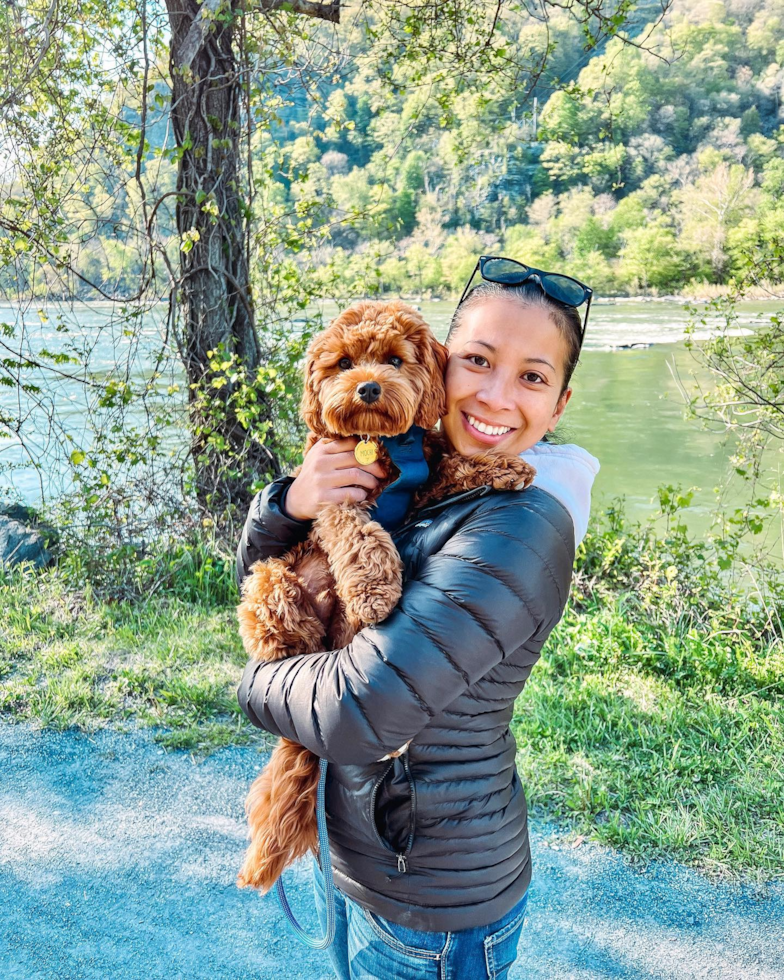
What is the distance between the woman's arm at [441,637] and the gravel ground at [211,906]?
6.59 feet

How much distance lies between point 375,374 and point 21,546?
19.7ft

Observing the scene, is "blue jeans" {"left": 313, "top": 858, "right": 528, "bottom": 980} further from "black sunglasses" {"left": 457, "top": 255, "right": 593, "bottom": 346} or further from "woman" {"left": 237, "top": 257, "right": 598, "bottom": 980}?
"black sunglasses" {"left": 457, "top": 255, "right": 593, "bottom": 346}

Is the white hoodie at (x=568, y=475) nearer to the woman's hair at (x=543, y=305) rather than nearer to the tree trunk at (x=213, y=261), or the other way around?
the woman's hair at (x=543, y=305)

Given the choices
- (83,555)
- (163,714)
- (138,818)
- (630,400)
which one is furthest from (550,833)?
(630,400)

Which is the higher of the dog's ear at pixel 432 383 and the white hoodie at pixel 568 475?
the dog's ear at pixel 432 383

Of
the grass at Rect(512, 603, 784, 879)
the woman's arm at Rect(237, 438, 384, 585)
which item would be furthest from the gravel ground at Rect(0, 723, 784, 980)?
the woman's arm at Rect(237, 438, 384, 585)

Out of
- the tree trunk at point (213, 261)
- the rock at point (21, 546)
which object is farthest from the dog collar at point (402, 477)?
the rock at point (21, 546)

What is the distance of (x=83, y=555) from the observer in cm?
615

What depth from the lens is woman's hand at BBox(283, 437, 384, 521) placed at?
1.71 meters

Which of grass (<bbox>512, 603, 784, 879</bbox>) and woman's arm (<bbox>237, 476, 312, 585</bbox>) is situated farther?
grass (<bbox>512, 603, 784, 879</bbox>)

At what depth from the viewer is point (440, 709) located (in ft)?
4.12

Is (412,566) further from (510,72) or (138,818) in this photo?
(510,72)

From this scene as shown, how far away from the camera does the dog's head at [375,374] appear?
5.42 ft

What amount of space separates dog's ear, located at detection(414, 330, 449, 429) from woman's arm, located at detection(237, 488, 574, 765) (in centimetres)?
45
